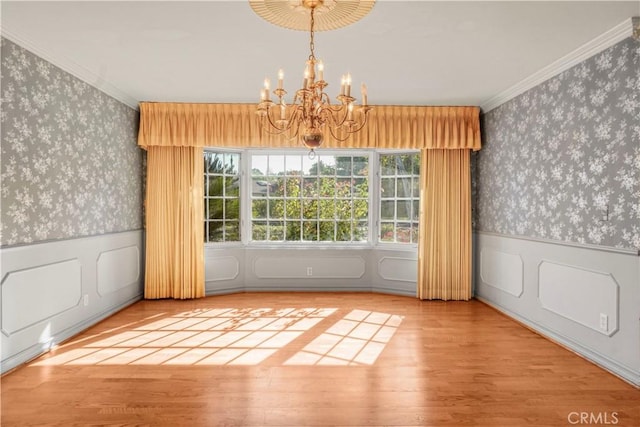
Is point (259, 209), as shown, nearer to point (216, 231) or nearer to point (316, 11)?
point (216, 231)

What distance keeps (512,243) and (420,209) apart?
48.0 inches

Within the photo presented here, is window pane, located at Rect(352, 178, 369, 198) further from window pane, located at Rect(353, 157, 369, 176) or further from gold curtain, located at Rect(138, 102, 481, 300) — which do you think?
gold curtain, located at Rect(138, 102, 481, 300)

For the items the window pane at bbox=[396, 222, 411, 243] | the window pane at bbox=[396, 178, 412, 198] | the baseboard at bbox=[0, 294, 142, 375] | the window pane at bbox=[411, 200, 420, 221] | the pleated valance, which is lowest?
the baseboard at bbox=[0, 294, 142, 375]

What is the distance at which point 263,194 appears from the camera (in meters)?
5.50

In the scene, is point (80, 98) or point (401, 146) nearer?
point (80, 98)

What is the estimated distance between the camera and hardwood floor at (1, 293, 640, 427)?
2320 millimetres

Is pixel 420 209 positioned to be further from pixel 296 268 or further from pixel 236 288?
pixel 236 288

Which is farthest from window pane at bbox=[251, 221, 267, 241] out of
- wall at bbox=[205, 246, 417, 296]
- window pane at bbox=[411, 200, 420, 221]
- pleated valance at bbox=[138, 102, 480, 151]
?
window pane at bbox=[411, 200, 420, 221]

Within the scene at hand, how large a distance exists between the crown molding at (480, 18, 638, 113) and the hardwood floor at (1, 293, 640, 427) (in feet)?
7.95

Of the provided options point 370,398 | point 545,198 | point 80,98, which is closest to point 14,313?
point 80,98

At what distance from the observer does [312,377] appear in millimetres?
2799

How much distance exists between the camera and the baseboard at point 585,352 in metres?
2.75

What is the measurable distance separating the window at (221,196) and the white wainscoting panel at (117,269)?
3.09 feet

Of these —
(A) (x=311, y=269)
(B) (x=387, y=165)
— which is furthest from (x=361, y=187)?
(A) (x=311, y=269)
